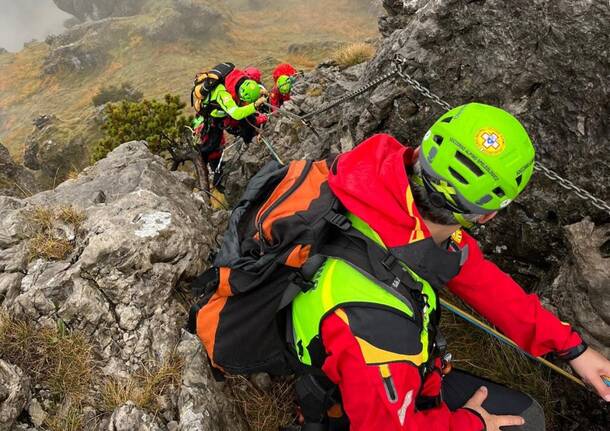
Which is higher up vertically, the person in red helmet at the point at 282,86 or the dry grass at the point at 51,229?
the dry grass at the point at 51,229

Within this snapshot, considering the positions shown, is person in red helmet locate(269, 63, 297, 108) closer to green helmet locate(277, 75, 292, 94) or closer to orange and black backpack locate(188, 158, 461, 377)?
green helmet locate(277, 75, 292, 94)

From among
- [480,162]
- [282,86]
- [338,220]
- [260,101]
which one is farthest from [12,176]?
[480,162]

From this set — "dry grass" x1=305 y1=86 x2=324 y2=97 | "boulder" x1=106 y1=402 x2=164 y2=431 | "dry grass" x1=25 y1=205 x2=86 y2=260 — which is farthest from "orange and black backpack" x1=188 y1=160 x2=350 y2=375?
"dry grass" x1=305 y1=86 x2=324 y2=97

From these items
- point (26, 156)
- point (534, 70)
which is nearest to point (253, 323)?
point (534, 70)

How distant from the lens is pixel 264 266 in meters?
2.88

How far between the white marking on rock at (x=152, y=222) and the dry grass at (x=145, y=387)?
1.25 metres

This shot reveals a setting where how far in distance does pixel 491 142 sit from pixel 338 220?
1.00m

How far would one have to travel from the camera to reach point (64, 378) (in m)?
3.40

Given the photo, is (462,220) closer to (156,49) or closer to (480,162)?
(480,162)

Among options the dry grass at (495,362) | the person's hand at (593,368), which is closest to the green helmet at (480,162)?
the person's hand at (593,368)

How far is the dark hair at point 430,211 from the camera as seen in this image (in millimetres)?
2631

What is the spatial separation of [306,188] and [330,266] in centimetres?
66

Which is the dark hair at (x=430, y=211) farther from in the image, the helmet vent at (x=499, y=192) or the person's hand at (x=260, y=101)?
the person's hand at (x=260, y=101)

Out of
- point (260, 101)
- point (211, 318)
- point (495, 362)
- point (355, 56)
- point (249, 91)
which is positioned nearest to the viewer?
point (211, 318)
